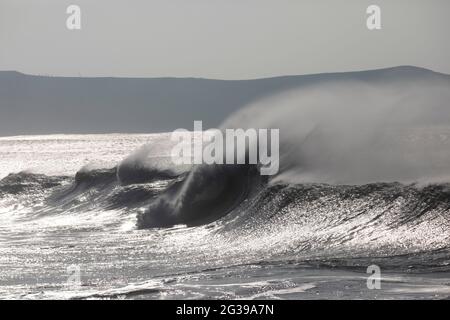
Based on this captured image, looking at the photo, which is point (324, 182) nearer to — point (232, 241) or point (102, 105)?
point (232, 241)

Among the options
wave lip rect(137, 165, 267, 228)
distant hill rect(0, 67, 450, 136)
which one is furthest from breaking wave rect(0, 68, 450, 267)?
distant hill rect(0, 67, 450, 136)

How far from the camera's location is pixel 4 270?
1429 cm

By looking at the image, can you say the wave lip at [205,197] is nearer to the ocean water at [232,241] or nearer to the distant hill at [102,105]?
the ocean water at [232,241]

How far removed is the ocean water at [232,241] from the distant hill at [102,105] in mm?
90490

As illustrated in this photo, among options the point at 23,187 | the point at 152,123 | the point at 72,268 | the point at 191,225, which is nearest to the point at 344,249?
the point at 72,268

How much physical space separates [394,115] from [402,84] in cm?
368

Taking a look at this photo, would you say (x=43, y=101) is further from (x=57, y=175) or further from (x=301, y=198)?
(x=301, y=198)

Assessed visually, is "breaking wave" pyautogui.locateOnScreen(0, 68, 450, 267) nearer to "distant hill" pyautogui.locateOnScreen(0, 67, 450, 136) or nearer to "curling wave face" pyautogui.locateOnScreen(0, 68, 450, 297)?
"curling wave face" pyautogui.locateOnScreen(0, 68, 450, 297)

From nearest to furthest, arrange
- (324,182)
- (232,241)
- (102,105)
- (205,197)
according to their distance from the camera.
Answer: (232,241), (324,182), (205,197), (102,105)

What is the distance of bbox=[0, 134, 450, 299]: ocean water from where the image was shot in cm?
1187

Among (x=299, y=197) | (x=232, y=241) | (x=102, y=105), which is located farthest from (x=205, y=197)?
(x=102, y=105)

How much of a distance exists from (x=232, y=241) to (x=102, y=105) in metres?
126

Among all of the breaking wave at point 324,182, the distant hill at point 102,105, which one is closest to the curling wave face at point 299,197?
the breaking wave at point 324,182

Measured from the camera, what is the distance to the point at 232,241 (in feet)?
57.1
